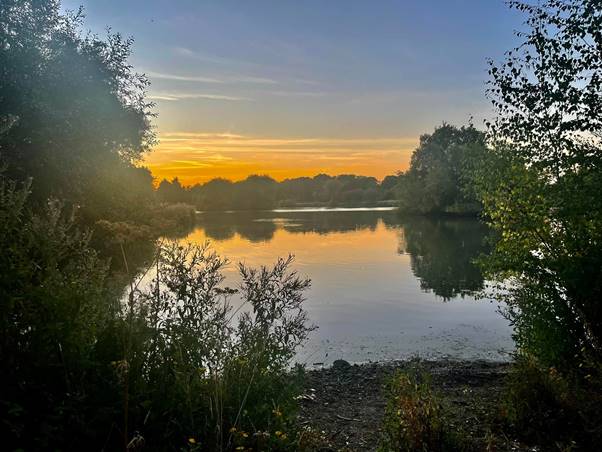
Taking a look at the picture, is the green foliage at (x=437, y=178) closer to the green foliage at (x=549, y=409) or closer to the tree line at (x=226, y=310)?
the tree line at (x=226, y=310)

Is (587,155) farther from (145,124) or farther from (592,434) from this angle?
(145,124)

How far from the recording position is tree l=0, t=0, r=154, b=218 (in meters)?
15.5

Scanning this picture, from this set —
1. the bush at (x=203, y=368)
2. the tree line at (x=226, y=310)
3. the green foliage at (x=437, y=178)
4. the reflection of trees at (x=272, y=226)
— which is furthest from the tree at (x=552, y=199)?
the green foliage at (x=437, y=178)

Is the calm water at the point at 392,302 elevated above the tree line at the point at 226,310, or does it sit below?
below

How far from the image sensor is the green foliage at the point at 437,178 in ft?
209

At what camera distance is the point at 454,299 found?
16922 millimetres

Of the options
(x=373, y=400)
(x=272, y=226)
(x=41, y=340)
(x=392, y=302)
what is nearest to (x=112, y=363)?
(x=41, y=340)

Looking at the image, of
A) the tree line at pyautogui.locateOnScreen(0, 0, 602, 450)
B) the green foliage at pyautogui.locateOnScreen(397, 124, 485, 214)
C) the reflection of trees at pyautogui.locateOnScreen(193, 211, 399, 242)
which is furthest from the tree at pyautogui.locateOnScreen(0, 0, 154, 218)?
the green foliage at pyautogui.locateOnScreen(397, 124, 485, 214)

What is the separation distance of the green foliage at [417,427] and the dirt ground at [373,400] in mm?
357

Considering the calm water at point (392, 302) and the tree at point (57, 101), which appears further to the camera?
the tree at point (57, 101)

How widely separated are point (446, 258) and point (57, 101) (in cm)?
2002

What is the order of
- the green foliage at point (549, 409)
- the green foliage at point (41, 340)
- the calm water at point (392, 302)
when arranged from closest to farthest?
1. the green foliage at point (41, 340)
2. the green foliage at point (549, 409)
3. the calm water at point (392, 302)

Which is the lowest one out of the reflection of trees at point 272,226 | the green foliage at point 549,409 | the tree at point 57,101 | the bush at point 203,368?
the reflection of trees at point 272,226

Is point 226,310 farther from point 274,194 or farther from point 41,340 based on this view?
point 274,194
